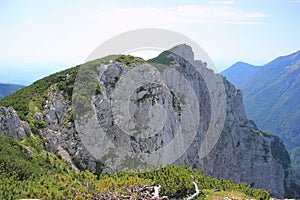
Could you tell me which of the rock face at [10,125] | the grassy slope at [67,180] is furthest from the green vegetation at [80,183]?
the rock face at [10,125]

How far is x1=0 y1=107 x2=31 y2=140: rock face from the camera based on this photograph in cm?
2797

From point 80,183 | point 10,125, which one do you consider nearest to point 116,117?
point 10,125

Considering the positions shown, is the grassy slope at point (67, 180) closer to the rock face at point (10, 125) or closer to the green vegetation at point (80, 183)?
the green vegetation at point (80, 183)

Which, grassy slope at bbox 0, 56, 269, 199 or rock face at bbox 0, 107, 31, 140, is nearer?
grassy slope at bbox 0, 56, 269, 199

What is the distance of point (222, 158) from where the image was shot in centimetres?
7619

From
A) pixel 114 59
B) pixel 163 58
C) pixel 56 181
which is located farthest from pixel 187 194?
pixel 163 58

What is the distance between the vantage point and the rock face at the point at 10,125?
27969 millimetres

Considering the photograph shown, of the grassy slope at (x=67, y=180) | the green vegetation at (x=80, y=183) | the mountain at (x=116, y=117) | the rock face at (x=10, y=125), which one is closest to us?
the green vegetation at (x=80, y=183)

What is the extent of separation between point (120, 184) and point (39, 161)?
10137mm

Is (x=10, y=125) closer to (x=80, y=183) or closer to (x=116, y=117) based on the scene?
(x=80, y=183)

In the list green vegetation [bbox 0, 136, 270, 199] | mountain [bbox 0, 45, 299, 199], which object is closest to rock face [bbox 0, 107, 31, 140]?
mountain [bbox 0, 45, 299, 199]

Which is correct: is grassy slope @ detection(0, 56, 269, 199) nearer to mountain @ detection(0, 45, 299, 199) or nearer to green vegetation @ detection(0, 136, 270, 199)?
green vegetation @ detection(0, 136, 270, 199)

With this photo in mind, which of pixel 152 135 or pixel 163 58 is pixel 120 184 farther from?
pixel 163 58

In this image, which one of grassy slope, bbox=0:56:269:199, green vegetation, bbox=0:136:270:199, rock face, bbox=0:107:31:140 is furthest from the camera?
rock face, bbox=0:107:31:140
